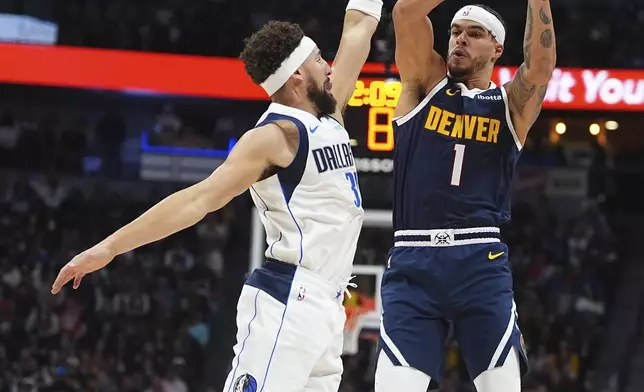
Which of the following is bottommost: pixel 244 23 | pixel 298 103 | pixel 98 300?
pixel 98 300

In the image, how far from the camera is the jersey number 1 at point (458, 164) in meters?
4.73

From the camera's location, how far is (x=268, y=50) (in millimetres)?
4125

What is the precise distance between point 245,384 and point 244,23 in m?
9.56

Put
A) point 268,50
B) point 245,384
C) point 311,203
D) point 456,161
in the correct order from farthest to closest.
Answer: point 456,161, point 268,50, point 311,203, point 245,384

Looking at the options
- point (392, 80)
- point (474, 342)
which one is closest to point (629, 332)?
point (392, 80)

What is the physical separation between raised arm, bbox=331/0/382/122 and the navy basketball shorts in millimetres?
745

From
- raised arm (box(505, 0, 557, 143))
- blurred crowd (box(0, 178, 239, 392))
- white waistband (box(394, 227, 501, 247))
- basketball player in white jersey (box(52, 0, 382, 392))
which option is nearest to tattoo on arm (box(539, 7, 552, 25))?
raised arm (box(505, 0, 557, 143))

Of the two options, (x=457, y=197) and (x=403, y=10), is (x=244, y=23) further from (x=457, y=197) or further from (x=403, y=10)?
(x=457, y=197)

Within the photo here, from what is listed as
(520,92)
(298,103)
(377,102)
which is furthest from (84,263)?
(377,102)

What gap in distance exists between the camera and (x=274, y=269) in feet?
13.3

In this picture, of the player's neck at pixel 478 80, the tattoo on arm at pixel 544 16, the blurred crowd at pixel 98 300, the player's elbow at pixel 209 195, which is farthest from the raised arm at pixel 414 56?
the blurred crowd at pixel 98 300

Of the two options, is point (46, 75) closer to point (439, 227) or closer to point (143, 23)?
point (143, 23)

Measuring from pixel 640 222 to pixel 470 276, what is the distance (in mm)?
10375

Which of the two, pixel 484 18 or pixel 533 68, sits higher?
pixel 484 18
